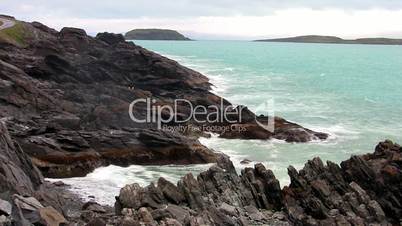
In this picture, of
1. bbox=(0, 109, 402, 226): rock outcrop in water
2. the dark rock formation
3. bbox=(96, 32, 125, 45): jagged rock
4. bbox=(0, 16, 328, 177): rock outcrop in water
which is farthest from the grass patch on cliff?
the dark rock formation

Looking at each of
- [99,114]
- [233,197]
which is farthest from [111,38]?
[233,197]

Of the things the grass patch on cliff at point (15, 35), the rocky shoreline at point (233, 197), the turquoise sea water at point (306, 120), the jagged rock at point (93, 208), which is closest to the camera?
the rocky shoreline at point (233, 197)

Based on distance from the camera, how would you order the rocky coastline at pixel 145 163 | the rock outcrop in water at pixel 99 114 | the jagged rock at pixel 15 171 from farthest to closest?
the rock outcrop in water at pixel 99 114 → the rocky coastline at pixel 145 163 → the jagged rock at pixel 15 171

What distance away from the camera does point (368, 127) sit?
65.4 metres

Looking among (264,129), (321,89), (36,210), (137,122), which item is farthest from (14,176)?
(321,89)

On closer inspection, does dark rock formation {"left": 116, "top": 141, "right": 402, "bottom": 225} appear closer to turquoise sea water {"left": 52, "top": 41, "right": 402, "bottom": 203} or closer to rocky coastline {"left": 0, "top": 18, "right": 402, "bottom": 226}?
rocky coastline {"left": 0, "top": 18, "right": 402, "bottom": 226}

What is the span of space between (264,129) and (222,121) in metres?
4.62

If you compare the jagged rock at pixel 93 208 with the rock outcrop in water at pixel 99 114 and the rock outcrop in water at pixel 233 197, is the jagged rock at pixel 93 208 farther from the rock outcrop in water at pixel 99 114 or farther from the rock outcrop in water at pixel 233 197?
the rock outcrop in water at pixel 99 114

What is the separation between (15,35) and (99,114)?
58.9 metres

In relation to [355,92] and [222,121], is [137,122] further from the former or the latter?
[355,92]

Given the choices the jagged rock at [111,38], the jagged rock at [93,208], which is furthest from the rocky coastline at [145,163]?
the jagged rock at [111,38]

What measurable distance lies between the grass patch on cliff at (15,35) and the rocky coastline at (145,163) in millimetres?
23284

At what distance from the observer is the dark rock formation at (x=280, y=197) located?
2567 centimetres

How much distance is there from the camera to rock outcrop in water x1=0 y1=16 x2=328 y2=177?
39688 millimetres
